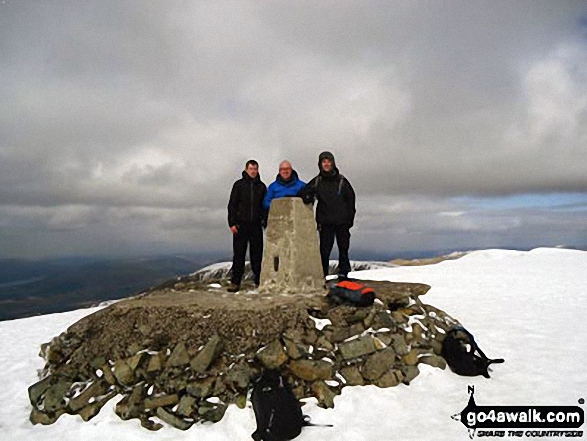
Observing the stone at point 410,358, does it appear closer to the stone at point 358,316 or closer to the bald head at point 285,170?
the stone at point 358,316

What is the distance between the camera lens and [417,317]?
969cm

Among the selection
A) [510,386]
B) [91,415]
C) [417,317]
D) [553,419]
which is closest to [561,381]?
[510,386]

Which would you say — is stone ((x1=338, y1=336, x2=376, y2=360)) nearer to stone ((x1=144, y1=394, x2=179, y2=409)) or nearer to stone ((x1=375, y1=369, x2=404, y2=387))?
stone ((x1=375, y1=369, x2=404, y2=387))

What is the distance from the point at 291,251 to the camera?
10273mm

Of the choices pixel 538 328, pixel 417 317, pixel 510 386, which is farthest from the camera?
pixel 538 328

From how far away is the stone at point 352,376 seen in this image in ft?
25.6

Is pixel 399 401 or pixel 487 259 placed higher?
pixel 487 259

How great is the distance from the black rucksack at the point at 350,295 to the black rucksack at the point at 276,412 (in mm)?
2591

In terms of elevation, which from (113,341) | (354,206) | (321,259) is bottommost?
(113,341)

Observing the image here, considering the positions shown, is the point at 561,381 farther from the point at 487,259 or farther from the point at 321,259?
the point at 487,259

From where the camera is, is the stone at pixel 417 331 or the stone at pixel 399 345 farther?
the stone at pixel 417 331

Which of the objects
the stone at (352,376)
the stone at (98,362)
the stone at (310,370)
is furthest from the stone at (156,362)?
the stone at (352,376)

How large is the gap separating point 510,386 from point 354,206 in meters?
5.23

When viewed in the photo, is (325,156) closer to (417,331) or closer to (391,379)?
(417,331)
